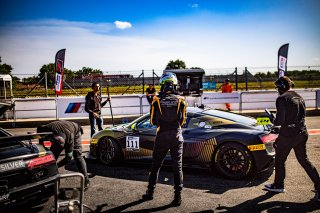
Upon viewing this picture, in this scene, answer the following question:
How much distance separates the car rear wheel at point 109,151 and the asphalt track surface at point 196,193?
0.70ft

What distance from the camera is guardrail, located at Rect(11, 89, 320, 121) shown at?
1271cm

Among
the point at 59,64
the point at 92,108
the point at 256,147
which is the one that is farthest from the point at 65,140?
the point at 59,64

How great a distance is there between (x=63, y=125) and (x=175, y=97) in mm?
1933

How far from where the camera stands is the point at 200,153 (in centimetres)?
520

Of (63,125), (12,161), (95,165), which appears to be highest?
(63,125)

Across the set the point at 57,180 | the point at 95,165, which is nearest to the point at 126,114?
the point at 95,165

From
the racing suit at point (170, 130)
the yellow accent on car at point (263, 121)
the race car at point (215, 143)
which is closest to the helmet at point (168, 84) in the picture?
the racing suit at point (170, 130)

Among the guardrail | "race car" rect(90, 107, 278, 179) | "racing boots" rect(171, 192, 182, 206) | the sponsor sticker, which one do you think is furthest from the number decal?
the guardrail

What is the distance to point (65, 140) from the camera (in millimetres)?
4469

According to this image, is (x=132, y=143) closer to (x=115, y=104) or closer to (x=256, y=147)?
(x=256, y=147)

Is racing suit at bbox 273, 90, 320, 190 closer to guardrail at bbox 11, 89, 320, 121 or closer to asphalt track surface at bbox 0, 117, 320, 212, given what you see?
asphalt track surface at bbox 0, 117, 320, 212

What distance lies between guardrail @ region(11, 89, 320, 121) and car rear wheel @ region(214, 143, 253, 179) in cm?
827

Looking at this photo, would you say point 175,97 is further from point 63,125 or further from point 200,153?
point 63,125

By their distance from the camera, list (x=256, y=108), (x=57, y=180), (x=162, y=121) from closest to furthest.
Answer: (x=57, y=180)
(x=162, y=121)
(x=256, y=108)
